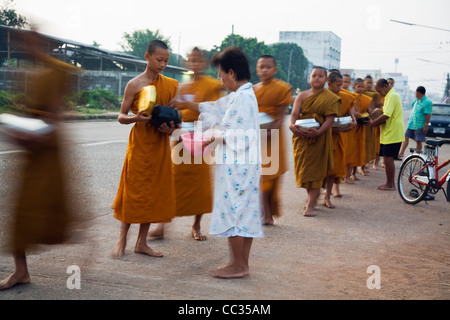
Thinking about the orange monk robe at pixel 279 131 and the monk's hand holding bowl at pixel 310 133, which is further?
the monk's hand holding bowl at pixel 310 133

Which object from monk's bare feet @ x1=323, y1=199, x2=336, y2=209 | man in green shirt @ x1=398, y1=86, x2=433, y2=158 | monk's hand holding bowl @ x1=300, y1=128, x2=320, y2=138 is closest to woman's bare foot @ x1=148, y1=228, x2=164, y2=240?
monk's hand holding bowl @ x1=300, y1=128, x2=320, y2=138

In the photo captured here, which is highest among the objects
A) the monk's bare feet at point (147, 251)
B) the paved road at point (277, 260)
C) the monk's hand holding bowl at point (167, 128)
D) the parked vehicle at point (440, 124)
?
the monk's hand holding bowl at point (167, 128)

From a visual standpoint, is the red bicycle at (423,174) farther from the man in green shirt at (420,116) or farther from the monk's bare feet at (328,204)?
the man in green shirt at (420,116)

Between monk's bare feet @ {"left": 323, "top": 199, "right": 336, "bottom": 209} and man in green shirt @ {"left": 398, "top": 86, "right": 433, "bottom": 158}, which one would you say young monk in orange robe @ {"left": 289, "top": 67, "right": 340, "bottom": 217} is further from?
man in green shirt @ {"left": 398, "top": 86, "right": 433, "bottom": 158}

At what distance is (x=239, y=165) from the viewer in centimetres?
388

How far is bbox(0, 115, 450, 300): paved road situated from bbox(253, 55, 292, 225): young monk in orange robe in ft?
0.99

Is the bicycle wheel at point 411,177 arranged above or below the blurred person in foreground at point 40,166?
below

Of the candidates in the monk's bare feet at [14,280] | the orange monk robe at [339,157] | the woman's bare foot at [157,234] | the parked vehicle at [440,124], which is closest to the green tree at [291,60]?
the parked vehicle at [440,124]

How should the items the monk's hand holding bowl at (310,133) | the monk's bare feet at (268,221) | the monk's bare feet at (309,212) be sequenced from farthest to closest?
the monk's bare feet at (309,212) → the monk's hand holding bowl at (310,133) → the monk's bare feet at (268,221)

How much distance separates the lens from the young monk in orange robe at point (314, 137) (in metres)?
6.28

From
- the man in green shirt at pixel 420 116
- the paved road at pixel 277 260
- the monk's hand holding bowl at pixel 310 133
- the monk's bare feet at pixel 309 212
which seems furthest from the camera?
the man in green shirt at pixel 420 116

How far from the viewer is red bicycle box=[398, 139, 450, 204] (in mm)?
7047
